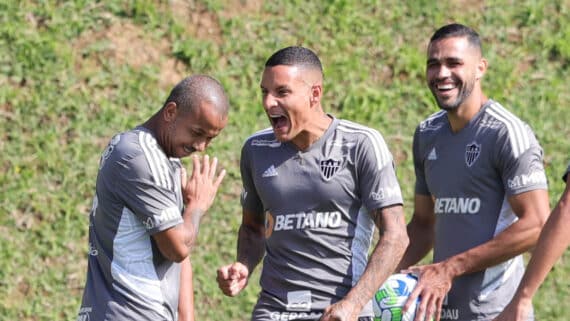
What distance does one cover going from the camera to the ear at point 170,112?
682 cm

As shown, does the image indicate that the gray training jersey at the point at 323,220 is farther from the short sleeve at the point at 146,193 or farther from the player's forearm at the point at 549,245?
the player's forearm at the point at 549,245

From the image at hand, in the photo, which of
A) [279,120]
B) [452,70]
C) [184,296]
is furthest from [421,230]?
[184,296]

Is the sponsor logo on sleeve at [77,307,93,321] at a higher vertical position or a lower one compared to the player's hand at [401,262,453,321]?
lower

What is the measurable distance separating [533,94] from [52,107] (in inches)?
196

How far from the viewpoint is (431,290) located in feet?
23.1

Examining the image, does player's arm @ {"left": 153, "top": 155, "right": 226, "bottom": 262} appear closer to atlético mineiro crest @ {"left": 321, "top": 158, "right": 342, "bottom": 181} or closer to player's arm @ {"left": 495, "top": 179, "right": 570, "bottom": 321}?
atlético mineiro crest @ {"left": 321, "top": 158, "right": 342, "bottom": 181}

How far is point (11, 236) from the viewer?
10.7 metres

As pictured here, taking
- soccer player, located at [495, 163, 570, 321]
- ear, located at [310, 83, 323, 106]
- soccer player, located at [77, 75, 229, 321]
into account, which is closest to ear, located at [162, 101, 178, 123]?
soccer player, located at [77, 75, 229, 321]

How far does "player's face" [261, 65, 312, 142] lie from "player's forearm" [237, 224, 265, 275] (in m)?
0.76

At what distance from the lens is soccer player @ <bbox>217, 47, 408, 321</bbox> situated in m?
6.92

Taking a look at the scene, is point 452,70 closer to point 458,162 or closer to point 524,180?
point 458,162

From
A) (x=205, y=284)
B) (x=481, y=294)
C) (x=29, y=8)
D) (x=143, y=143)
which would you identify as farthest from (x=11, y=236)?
(x=481, y=294)

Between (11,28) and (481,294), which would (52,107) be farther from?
(481,294)

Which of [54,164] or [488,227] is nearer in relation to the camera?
[488,227]
